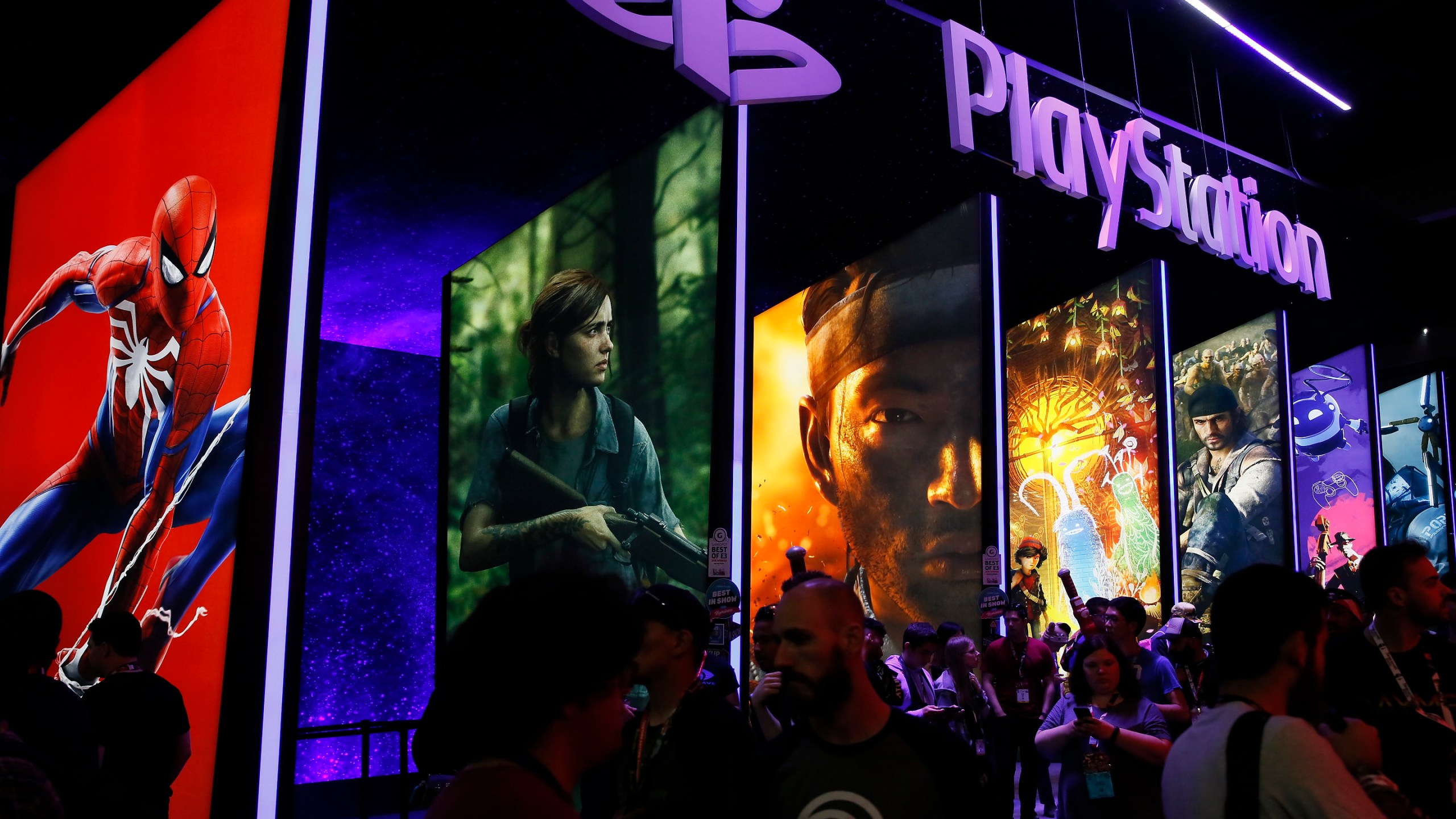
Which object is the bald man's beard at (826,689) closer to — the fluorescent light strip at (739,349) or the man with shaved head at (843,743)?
the man with shaved head at (843,743)

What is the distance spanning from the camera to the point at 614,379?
6801 millimetres

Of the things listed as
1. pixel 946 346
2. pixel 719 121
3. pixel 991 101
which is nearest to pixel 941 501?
pixel 946 346

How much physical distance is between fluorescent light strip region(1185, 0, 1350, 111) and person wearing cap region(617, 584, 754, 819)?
799 centimetres

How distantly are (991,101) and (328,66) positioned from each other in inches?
185

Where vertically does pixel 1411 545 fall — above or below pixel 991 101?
below

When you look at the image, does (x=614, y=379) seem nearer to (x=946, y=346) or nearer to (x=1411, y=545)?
(x=946, y=346)

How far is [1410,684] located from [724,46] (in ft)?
14.4

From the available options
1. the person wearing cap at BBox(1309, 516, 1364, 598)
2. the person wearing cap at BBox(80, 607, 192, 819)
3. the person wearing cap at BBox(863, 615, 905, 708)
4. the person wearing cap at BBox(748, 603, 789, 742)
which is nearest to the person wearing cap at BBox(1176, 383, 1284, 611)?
the person wearing cap at BBox(1309, 516, 1364, 598)

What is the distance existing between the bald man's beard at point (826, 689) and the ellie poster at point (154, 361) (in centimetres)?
290

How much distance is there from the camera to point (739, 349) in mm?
6180

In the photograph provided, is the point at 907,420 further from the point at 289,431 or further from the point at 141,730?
the point at 141,730

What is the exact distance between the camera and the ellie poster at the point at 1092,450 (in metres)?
11.2

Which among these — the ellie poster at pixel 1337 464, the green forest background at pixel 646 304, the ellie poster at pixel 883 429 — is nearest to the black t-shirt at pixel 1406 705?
the green forest background at pixel 646 304

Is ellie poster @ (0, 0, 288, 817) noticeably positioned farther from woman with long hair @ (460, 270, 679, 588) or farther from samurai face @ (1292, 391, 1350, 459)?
samurai face @ (1292, 391, 1350, 459)
